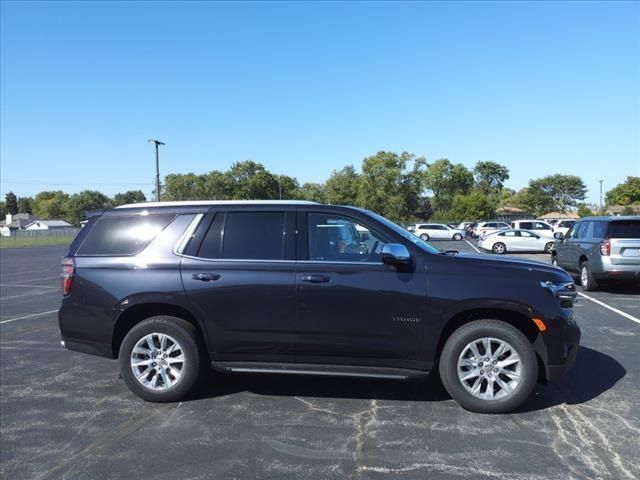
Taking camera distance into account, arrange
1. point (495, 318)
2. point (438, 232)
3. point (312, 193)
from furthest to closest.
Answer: point (312, 193), point (438, 232), point (495, 318)

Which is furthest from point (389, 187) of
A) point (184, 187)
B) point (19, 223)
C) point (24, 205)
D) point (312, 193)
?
point (24, 205)

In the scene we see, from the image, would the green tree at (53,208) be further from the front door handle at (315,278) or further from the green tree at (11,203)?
the front door handle at (315,278)

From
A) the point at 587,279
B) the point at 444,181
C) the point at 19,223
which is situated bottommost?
the point at 587,279

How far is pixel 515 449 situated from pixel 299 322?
78.9 inches

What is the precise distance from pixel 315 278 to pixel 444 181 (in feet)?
303

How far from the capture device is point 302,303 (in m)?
4.63

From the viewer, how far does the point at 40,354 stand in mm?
6863

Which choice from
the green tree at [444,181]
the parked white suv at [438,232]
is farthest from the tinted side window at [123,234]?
the green tree at [444,181]

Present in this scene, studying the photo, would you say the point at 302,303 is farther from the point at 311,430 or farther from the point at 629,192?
the point at 629,192

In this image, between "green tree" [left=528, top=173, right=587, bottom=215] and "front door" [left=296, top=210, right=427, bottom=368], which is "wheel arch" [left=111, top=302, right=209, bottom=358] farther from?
"green tree" [left=528, top=173, right=587, bottom=215]

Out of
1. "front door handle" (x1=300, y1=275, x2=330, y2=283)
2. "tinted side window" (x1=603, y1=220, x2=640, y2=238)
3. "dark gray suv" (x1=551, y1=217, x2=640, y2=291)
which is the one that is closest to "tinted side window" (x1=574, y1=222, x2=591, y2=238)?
"dark gray suv" (x1=551, y1=217, x2=640, y2=291)

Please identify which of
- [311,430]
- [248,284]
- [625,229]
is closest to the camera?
[311,430]

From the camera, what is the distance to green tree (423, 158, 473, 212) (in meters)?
92.4

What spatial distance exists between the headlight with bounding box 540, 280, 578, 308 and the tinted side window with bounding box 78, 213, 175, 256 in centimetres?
355
